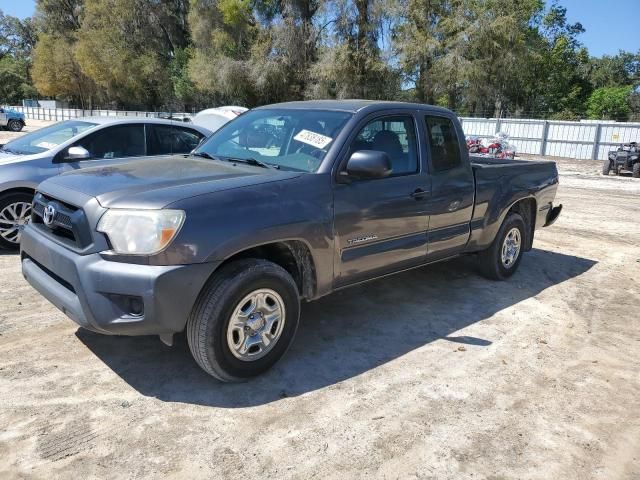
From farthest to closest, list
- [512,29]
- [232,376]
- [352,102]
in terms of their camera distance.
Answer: [512,29]
[352,102]
[232,376]

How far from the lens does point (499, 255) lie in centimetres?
591

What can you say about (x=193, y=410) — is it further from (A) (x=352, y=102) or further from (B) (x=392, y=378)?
(A) (x=352, y=102)

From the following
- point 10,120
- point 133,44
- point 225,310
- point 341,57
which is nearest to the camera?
point 225,310

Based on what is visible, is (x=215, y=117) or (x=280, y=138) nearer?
(x=280, y=138)

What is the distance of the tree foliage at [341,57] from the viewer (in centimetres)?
3438

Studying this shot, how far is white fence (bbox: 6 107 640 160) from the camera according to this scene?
81.4 ft

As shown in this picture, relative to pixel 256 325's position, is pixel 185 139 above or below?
above

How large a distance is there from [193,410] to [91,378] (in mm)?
816

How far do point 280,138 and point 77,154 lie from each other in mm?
3107

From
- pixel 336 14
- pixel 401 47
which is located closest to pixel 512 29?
pixel 401 47

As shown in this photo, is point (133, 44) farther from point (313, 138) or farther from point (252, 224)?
point (252, 224)

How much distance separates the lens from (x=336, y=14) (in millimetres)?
34531

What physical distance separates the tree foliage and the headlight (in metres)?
33.2

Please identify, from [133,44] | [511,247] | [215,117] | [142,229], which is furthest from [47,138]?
[133,44]
